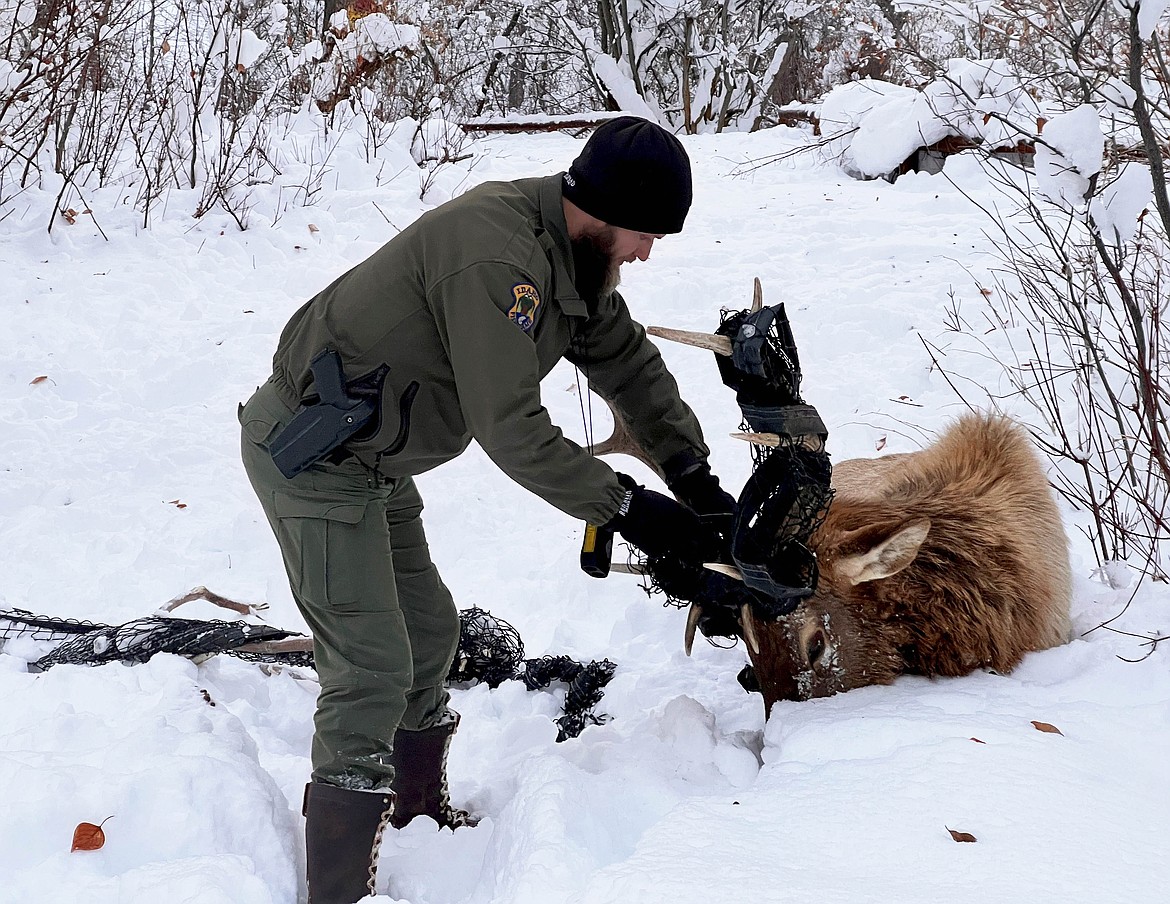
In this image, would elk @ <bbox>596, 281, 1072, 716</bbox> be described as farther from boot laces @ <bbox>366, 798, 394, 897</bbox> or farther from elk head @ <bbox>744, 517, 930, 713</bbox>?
boot laces @ <bbox>366, 798, 394, 897</bbox>

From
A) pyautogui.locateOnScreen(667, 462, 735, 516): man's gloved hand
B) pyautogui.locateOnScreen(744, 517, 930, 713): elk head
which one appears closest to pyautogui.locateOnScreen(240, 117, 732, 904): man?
pyautogui.locateOnScreen(667, 462, 735, 516): man's gloved hand

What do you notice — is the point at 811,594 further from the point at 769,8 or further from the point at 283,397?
the point at 769,8

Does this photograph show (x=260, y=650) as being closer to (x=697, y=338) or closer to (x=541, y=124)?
(x=697, y=338)

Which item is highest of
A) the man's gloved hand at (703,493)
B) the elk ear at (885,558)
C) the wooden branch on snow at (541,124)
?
the wooden branch on snow at (541,124)

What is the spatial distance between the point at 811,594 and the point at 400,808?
4.60ft

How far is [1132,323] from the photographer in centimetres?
339

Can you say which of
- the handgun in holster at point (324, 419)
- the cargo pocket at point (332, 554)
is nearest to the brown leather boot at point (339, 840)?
the cargo pocket at point (332, 554)

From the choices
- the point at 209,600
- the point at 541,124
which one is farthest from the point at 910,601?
the point at 541,124

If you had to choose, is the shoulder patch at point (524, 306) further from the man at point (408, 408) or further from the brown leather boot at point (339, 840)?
the brown leather boot at point (339, 840)

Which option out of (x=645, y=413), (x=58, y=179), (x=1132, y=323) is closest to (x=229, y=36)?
(x=58, y=179)

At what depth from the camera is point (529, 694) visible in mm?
3771

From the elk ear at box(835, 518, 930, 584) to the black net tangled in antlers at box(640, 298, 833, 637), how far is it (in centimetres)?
14

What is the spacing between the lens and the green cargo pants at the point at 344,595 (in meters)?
2.49

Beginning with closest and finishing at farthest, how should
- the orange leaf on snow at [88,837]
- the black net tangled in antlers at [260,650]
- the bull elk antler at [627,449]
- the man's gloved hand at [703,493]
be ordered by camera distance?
the orange leaf on snow at [88,837]
the man's gloved hand at [703,493]
the bull elk antler at [627,449]
the black net tangled in antlers at [260,650]
